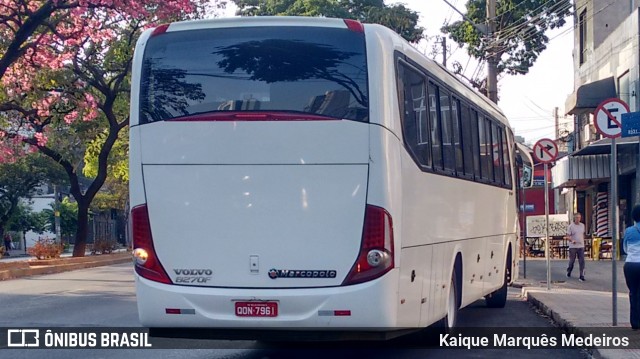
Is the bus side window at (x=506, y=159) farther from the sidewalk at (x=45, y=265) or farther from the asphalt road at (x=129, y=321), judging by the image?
the sidewalk at (x=45, y=265)

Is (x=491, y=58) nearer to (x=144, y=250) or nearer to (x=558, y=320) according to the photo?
(x=558, y=320)

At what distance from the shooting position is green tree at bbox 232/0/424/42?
116 ft

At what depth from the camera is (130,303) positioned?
16.5 metres

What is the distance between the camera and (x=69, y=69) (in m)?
27.3

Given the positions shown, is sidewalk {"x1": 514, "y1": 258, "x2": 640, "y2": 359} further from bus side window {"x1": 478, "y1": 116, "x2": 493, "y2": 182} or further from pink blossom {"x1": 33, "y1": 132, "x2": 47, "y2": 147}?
pink blossom {"x1": 33, "y1": 132, "x2": 47, "y2": 147}

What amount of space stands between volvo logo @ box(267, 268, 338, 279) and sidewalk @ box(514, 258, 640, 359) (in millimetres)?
3591

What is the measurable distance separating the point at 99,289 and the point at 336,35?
13.4 meters

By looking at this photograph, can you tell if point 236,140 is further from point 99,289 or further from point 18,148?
point 18,148

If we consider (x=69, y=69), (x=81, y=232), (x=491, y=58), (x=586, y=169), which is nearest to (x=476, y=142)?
(x=491, y=58)

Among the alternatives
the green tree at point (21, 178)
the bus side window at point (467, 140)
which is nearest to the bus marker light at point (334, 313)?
the bus side window at point (467, 140)

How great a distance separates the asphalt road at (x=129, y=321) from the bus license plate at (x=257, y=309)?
2187 millimetres

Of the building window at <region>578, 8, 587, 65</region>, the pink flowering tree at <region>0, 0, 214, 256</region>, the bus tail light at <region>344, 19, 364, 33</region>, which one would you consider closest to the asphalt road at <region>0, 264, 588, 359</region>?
the bus tail light at <region>344, 19, 364, 33</region>

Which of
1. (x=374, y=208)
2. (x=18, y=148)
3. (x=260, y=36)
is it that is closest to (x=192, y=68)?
(x=260, y=36)

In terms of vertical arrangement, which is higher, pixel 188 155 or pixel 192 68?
pixel 192 68
